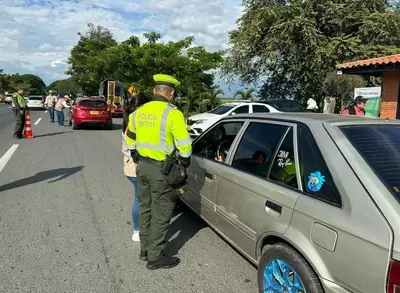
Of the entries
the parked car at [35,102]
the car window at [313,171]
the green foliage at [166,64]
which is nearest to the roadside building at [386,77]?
the car window at [313,171]

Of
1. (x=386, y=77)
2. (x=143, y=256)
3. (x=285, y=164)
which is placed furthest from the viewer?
(x=386, y=77)

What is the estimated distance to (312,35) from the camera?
19.7 meters

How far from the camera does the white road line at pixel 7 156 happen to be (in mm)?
8961

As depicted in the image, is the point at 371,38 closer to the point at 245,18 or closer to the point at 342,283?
the point at 245,18

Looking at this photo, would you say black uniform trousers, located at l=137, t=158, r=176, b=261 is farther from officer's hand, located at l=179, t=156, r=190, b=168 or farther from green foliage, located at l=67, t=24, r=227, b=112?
green foliage, located at l=67, t=24, r=227, b=112

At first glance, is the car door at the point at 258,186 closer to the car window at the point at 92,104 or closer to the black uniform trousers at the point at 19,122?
the black uniform trousers at the point at 19,122

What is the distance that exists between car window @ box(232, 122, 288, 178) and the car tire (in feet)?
2.21

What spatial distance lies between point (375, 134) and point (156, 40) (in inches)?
1025

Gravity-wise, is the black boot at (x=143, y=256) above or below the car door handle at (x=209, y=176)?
below

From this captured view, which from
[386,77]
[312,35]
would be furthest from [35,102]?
[386,77]

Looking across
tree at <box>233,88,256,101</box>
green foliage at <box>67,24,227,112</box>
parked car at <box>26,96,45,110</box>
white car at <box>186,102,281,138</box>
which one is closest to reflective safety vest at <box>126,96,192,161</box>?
white car at <box>186,102,281,138</box>

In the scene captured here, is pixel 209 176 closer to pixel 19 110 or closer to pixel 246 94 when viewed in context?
pixel 19 110

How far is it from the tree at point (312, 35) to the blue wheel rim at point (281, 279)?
18.1 meters

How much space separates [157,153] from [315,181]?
151cm
